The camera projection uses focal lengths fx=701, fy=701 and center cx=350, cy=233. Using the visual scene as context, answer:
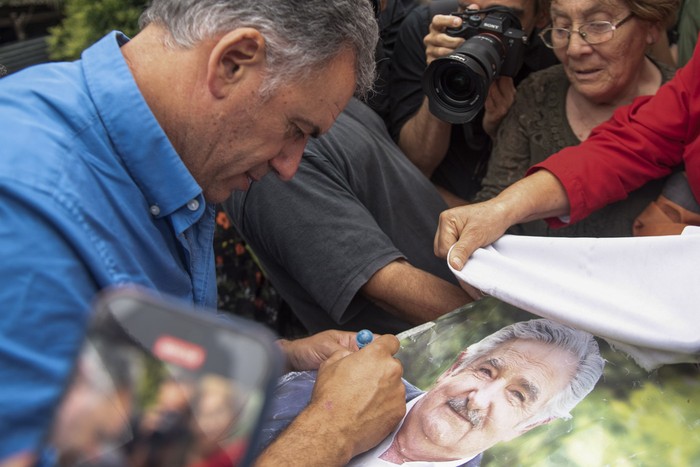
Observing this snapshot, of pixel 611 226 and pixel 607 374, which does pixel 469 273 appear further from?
pixel 611 226

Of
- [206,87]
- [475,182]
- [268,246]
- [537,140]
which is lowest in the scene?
[475,182]

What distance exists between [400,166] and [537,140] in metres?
Result: 0.40

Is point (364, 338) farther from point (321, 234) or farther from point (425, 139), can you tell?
point (425, 139)

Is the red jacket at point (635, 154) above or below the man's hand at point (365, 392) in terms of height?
below

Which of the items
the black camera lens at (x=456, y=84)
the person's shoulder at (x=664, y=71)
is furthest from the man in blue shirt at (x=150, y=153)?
the person's shoulder at (x=664, y=71)

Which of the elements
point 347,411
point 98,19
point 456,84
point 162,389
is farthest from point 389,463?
Result: point 98,19

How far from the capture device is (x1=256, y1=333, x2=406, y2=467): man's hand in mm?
1097

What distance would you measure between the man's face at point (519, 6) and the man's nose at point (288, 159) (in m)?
1.02

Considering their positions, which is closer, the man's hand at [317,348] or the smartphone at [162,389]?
the smartphone at [162,389]

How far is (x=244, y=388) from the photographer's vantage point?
0.48m

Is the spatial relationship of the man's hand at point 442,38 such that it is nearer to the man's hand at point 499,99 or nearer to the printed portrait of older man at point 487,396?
the man's hand at point 499,99

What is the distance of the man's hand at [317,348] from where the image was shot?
4.89 ft

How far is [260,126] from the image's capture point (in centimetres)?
120

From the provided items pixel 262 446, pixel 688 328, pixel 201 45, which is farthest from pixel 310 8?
pixel 688 328
